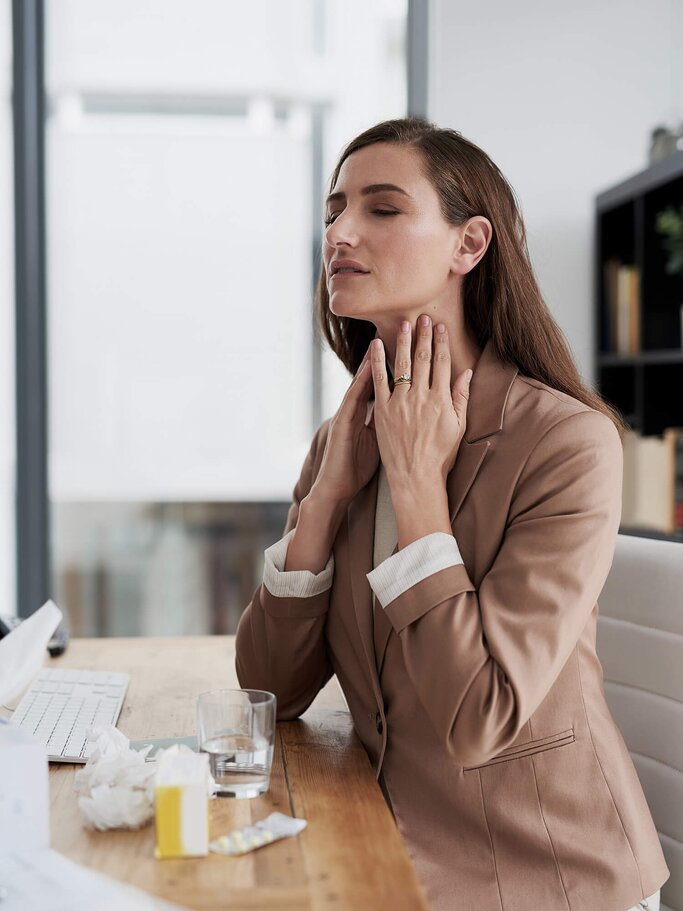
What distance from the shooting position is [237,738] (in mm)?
1109

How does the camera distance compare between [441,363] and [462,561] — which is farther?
[441,363]

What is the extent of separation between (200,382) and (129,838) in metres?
2.25

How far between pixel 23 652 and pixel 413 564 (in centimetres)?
51

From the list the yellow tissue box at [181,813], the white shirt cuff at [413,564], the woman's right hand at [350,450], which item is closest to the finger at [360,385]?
the woman's right hand at [350,450]

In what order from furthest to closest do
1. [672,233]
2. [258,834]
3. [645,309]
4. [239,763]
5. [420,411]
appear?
1. [645,309]
2. [672,233]
3. [420,411]
4. [239,763]
5. [258,834]

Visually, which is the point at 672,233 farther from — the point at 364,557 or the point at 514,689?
the point at 514,689

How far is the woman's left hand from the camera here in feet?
4.24

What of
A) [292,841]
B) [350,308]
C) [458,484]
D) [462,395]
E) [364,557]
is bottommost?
[292,841]

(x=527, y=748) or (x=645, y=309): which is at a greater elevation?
(x=645, y=309)

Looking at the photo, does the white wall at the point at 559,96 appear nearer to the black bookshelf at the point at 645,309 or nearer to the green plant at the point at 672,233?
the black bookshelf at the point at 645,309

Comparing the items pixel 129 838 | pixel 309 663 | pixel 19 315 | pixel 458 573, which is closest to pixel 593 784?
pixel 458 573

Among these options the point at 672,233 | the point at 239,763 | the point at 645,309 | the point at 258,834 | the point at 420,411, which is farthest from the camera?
the point at 645,309

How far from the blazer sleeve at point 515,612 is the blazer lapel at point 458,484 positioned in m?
0.10

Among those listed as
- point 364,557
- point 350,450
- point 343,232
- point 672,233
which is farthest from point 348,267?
point 672,233
